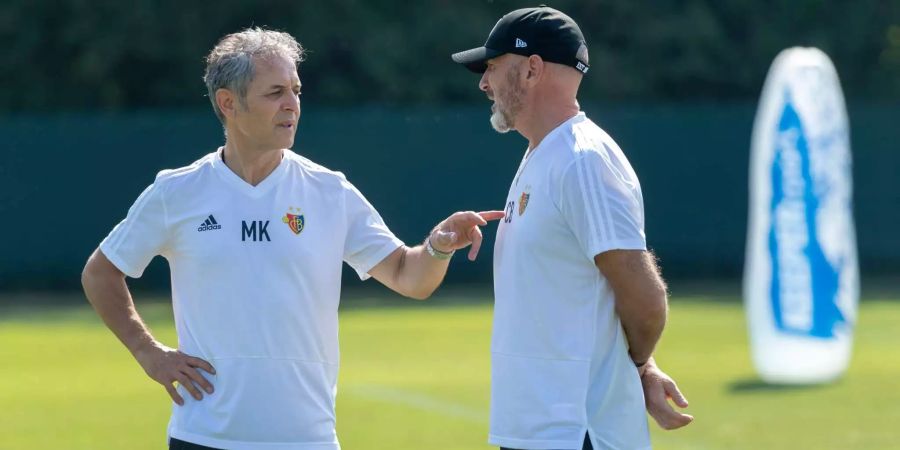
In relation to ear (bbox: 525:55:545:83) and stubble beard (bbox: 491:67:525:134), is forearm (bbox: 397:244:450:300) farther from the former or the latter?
ear (bbox: 525:55:545:83)

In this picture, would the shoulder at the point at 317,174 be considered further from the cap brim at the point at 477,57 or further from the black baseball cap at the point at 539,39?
the black baseball cap at the point at 539,39

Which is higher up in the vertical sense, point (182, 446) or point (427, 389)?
point (182, 446)

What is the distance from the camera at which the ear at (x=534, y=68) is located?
15.8 feet

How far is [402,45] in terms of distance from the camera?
2834 cm

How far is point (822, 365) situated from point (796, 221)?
1.20 m

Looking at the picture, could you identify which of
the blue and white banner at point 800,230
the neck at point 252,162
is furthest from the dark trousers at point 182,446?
the blue and white banner at point 800,230

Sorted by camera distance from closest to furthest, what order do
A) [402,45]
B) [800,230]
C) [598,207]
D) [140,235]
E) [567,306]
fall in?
[598,207], [567,306], [140,235], [800,230], [402,45]

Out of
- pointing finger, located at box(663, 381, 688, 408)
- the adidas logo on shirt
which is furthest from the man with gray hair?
pointing finger, located at box(663, 381, 688, 408)

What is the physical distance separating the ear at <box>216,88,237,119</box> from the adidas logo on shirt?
1.12 ft

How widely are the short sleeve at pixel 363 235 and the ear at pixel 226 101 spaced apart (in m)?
0.43

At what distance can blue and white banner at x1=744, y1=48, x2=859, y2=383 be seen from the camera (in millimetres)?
13070

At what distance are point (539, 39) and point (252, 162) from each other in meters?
1.02

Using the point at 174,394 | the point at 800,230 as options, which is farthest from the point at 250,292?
the point at 800,230

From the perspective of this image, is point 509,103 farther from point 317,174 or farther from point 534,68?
point 317,174
